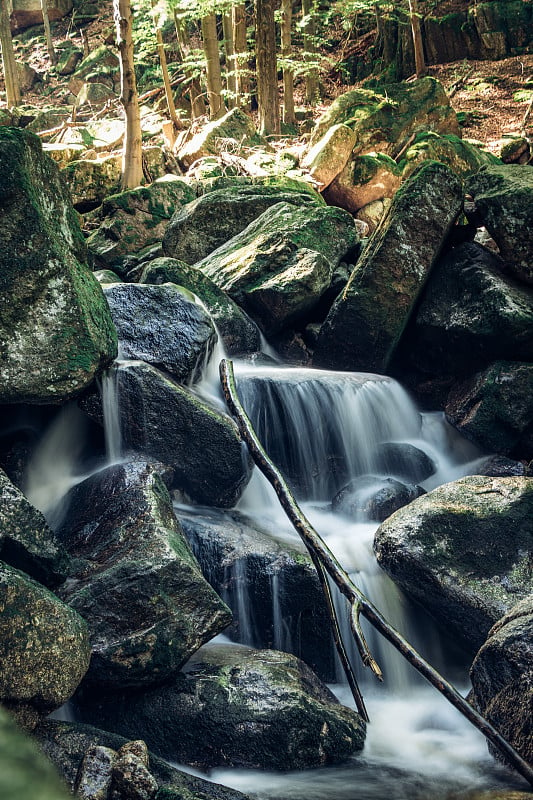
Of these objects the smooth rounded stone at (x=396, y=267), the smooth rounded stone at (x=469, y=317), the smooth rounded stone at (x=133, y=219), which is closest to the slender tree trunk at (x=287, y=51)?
the smooth rounded stone at (x=133, y=219)

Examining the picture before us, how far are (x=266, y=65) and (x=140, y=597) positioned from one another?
16004 millimetres

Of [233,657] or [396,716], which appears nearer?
[233,657]

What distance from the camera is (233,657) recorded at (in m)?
4.39

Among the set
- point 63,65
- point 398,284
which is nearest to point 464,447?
point 398,284

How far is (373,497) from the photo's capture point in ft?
21.9

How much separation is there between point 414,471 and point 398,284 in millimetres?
2368

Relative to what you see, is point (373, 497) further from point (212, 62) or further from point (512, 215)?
point (212, 62)

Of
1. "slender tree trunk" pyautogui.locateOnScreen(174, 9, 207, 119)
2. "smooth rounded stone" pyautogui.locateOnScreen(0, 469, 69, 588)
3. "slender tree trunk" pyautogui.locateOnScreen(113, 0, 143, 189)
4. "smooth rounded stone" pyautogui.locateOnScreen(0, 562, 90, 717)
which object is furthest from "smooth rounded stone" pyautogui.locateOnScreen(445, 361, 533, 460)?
"slender tree trunk" pyautogui.locateOnScreen(174, 9, 207, 119)

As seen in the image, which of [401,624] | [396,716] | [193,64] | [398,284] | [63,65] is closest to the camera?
[396,716]

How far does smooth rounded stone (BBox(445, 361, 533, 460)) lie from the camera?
7.56 m

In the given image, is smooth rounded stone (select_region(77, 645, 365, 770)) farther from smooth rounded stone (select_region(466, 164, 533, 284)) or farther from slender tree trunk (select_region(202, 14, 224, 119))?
slender tree trunk (select_region(202, 14, 224, 119))

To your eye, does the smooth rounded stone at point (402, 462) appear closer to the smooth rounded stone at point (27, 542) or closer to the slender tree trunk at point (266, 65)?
the smooth rounded stone at point (27, 542)

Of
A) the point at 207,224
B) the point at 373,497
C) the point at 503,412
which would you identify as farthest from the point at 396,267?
the point at 207,224

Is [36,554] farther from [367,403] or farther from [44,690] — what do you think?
[367,403]
